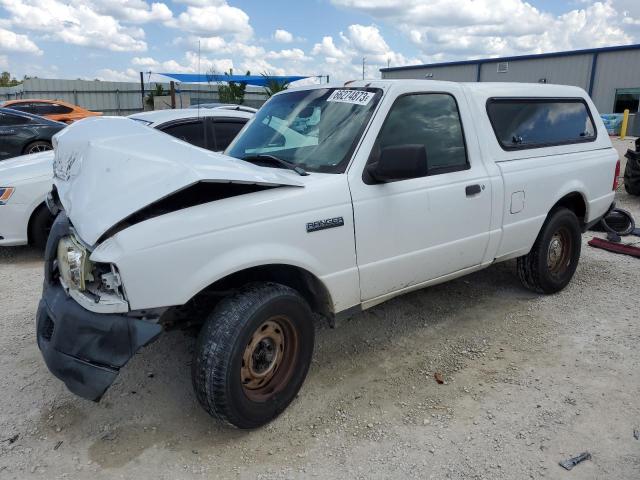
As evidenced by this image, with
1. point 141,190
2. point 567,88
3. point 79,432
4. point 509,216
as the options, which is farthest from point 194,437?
point 567,88

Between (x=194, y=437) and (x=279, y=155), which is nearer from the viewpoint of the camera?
(x=194, y=437)

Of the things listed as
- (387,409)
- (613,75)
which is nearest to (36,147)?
(387,409)

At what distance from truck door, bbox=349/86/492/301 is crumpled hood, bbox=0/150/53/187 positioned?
13.8 ft

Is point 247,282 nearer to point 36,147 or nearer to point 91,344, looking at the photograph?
point 91,344

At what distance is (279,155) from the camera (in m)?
3.54

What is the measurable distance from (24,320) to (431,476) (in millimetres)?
3533

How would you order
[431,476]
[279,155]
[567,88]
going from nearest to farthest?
[431,476], [279,155], [567,88]

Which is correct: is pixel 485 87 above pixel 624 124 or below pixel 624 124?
above

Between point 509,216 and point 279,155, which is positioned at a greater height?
point 279,155

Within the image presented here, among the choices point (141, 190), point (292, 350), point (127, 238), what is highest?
point (141, 190)

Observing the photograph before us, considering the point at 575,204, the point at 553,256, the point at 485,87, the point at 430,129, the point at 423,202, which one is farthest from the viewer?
→ the point at 575,204

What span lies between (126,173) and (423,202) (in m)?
1.86

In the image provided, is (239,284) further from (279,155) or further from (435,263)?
(435,263)

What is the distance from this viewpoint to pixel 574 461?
2.71m
